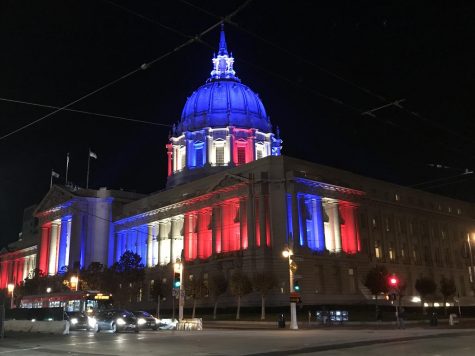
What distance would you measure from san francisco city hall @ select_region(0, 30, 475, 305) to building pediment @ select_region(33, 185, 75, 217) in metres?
0.23

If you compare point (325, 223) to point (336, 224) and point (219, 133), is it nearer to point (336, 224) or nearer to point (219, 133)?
point (336, 224)

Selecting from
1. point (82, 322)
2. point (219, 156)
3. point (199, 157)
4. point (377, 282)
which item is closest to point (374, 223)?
point (377, 282)

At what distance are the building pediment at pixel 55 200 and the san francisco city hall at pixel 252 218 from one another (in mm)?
235

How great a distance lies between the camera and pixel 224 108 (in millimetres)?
97500

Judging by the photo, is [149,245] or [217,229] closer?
[217,229]

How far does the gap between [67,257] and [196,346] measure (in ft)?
254

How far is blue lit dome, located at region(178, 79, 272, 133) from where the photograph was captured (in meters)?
95.8

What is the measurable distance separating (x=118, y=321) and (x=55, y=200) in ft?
215

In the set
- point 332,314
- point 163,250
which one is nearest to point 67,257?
point 163,250

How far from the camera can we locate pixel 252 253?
208 feet

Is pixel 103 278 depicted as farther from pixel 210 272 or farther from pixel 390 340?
pixel 390 340

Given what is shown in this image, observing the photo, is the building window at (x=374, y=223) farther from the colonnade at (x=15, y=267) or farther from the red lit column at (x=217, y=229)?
the colonnade at (x=15, y=267)

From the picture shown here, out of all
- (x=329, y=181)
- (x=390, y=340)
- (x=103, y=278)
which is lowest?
(x=390, y=340)

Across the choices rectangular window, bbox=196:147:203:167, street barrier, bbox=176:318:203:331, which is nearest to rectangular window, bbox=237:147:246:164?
rectangular window, bbox=196:147:203:167
